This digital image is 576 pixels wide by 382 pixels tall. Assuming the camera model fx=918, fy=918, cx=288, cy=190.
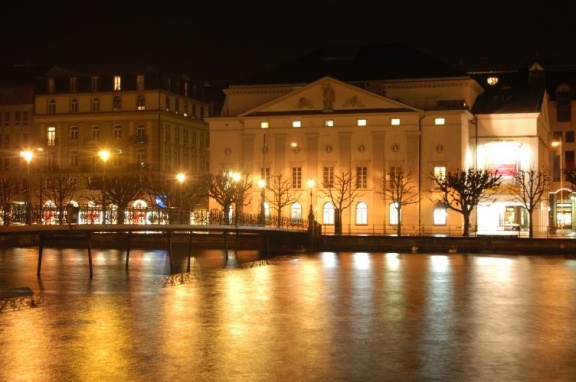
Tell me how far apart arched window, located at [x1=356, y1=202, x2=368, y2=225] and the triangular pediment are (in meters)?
8.92

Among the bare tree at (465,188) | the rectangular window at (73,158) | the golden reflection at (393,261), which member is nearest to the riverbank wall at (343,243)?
the golden reflection at (393,261)

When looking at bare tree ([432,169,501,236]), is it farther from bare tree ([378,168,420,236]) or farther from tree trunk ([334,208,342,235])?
tree trunk ([334,208,342,235])

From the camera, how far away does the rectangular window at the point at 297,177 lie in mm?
89125

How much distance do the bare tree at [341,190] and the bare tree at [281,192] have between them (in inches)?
120

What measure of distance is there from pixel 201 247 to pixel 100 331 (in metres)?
47.6

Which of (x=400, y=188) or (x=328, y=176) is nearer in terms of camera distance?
(x=400, y=188)

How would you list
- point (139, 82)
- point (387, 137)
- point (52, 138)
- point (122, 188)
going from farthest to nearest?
point (52, 138) < point (139, 82) < point (387, 137) < point (122, 188)

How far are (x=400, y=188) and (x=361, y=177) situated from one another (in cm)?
547

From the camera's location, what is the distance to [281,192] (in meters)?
87.8

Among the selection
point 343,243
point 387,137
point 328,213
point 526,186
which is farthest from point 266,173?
point 526,186

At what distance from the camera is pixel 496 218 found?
3398 inches

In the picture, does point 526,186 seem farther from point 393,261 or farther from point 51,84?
point 51,84

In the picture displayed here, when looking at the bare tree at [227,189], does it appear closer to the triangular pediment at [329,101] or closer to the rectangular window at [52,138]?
the triangular pediment at [329,101]

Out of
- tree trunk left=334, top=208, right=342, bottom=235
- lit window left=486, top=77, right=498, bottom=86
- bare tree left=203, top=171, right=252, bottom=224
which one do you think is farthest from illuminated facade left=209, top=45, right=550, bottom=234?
lit window left=486, top=77, right=498, bottom=86
